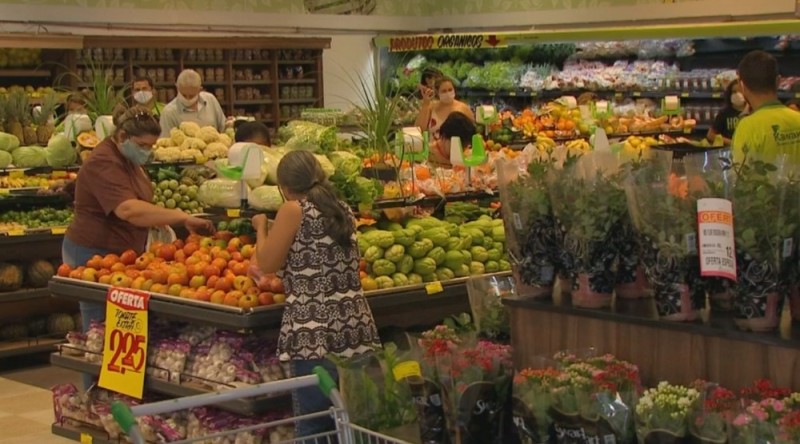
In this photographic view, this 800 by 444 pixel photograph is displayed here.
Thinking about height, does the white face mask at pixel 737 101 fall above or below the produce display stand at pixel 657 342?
above

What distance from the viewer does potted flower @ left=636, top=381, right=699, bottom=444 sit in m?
2.89

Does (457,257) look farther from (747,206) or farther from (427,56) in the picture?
(427,56)

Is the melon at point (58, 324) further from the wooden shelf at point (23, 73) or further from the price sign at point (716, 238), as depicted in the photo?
the price sign at point (716, 238)

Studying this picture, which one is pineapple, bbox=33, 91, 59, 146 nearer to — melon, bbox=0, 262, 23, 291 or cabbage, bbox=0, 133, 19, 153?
cabbage, bbox=0, 133, 19, 153

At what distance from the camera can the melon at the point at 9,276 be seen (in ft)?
25.8

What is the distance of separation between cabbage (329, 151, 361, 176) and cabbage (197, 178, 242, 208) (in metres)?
0.50

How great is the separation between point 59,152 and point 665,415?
A: 6.44 metres

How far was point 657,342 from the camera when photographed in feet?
10.8

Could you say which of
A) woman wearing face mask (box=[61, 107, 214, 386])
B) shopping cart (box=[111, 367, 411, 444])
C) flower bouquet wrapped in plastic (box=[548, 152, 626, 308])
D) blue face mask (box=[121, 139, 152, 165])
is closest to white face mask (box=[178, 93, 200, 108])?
woman wearing face mask (box=[61, 107, 214, 386])

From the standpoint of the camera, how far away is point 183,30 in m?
13.8

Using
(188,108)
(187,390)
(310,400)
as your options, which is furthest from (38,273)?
(310,400)

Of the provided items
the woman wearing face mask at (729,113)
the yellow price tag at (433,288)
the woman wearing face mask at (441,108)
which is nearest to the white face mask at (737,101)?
the woman wearing face mask at (729,113)

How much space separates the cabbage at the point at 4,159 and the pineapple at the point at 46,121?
28.4 inches

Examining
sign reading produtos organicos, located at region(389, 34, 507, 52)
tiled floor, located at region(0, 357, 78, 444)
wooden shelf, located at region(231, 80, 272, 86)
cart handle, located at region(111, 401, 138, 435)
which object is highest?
sign reading produtos organicos, located at region(389, 34, 507, 52)
